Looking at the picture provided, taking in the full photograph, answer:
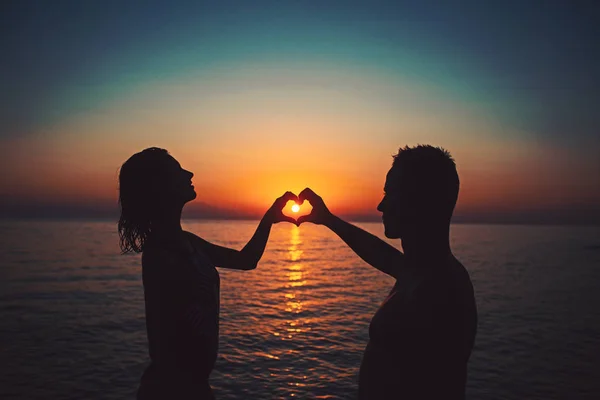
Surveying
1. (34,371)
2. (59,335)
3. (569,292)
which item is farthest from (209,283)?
(569,292)

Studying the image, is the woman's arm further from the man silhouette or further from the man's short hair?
the man's short hair

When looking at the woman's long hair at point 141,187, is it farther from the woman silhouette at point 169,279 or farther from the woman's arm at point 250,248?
the woman's arm at point 250,248

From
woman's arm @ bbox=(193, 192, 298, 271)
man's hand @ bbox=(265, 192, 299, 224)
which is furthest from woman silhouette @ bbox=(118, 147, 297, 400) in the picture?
man's hand @ bbox=(265, 192, 299, 224)

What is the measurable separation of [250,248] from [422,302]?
A: 2.47m

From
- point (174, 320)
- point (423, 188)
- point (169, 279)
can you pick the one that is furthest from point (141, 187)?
point (423, 188)

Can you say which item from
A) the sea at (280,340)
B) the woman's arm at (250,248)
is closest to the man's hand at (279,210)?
the woman's arm at (250,248)

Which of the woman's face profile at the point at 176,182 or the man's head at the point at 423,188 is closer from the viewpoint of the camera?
the man's head at the point at 423,188

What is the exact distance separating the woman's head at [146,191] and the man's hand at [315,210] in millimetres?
1670

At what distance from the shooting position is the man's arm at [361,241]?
4117 millimetres

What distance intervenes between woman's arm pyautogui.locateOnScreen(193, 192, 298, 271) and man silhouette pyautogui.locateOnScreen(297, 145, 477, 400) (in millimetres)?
1721

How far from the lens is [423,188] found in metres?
3.04

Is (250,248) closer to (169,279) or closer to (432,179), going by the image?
(169,279)

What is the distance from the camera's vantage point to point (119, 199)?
378 cm

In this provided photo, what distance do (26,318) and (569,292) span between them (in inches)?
1413
